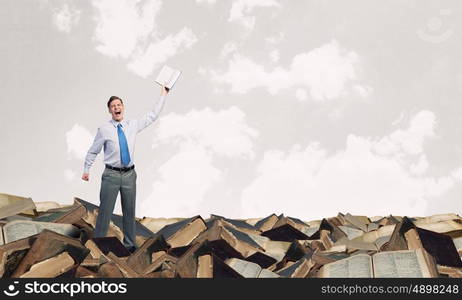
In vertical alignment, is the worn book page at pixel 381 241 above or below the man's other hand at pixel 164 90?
below

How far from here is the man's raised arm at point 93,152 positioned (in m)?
6.19

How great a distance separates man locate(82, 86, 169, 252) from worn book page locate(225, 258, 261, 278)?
4.24 ft

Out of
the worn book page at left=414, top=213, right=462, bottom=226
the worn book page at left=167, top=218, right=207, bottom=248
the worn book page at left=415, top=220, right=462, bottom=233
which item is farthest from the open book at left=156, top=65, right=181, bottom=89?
the worn book page at left=414, top=213, right=462, bottom=226

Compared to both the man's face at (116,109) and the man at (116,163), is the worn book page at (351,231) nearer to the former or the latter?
the man at (116,163)

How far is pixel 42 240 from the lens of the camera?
517 centimetres

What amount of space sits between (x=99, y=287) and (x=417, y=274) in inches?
89.3

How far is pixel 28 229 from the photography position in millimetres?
6020

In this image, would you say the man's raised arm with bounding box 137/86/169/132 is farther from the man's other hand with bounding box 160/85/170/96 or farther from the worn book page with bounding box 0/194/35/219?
the worn book page with bounding box 0/194/35/219

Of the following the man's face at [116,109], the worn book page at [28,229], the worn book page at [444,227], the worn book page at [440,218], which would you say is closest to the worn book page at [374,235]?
the worn book page at [444,227]

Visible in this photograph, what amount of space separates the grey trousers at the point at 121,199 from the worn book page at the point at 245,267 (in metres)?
1.32

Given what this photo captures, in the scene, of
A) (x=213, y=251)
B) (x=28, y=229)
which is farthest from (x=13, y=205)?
(x=213, y=251)

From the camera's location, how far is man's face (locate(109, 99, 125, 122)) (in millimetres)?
6195

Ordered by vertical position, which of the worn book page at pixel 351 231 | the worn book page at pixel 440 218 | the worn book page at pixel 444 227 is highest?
the worn book page at pixel 440 218

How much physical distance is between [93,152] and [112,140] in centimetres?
27
